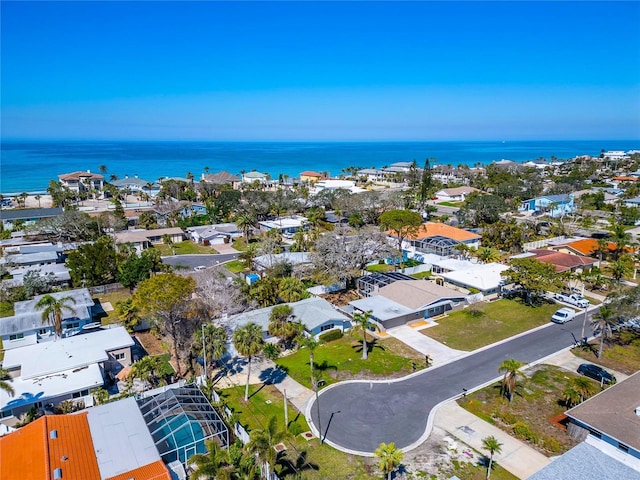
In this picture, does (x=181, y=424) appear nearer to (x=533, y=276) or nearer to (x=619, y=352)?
(x=619, y=352)

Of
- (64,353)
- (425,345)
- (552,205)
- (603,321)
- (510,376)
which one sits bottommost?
(425,345)

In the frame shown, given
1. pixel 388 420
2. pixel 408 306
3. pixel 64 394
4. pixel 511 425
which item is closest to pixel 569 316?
pixel 408 306

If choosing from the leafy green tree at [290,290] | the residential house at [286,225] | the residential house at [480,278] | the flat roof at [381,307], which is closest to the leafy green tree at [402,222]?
the residential house at [480,278]

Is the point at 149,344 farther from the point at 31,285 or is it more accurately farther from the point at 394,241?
the point at 394,241

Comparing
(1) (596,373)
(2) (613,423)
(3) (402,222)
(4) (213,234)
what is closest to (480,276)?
(3) (402,222)

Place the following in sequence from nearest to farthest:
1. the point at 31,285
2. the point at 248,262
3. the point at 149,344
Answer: the point at 149,344 < the point at 31,285 < the point at 248,262

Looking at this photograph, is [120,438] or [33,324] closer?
[120,438]

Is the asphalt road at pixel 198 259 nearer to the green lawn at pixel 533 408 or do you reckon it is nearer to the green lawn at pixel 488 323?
the green lawn at pixel 488 323
